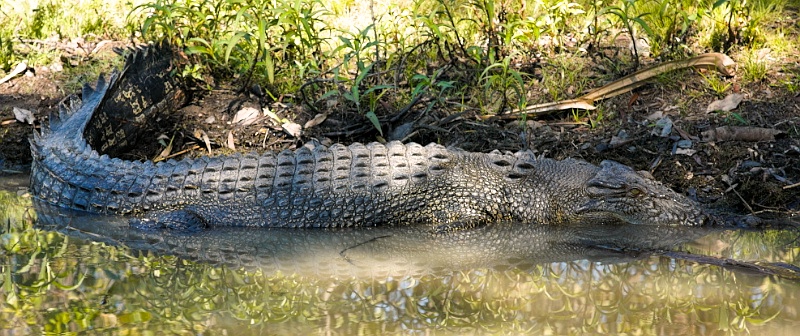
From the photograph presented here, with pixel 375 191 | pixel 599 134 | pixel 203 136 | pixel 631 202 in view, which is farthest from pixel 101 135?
pixel 631 202

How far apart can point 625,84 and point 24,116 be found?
493 cm

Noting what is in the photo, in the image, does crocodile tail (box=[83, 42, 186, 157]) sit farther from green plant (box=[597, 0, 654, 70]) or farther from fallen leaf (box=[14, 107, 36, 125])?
green plant (box=[597, 0, 654, 70])

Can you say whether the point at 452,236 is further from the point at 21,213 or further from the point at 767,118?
the point at 21,213

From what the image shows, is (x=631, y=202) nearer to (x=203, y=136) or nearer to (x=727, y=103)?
(x=727, y=103)

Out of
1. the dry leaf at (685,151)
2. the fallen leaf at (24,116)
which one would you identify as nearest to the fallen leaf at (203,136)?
the fallen leaf at (24,116)

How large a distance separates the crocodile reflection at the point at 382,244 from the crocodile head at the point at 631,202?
63 millimetres

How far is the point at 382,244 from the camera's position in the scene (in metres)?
4.67

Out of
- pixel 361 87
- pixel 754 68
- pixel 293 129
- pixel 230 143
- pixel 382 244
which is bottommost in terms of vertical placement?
pixel 382 244

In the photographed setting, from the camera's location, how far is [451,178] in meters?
5.15

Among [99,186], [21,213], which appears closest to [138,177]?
[99,186]

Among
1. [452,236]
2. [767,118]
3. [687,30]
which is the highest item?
[687,30]

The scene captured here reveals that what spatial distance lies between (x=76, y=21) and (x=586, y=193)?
5.56 metres

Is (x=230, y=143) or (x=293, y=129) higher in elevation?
(x=293, y=129)

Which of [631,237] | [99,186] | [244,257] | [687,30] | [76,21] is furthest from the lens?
[76,21]
